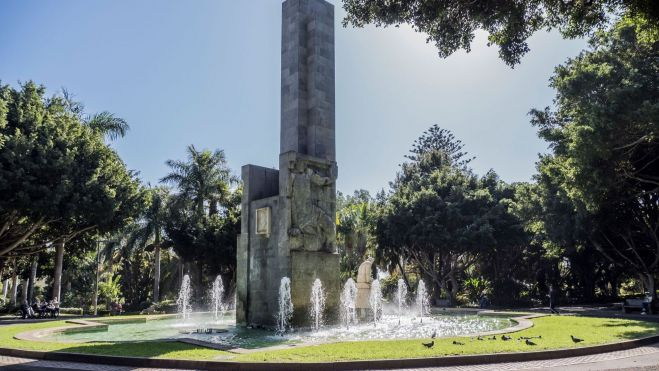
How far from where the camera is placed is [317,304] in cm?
1722

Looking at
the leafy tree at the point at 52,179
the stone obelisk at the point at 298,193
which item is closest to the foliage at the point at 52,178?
the leafy tree at the point at 52,179

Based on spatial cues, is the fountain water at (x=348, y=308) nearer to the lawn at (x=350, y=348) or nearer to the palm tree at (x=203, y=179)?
the lawn at (x=350, y=348)

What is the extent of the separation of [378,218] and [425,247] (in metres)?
4.22

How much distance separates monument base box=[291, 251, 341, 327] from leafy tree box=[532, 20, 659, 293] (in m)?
11.4

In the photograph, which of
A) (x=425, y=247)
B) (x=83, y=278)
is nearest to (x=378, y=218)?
(x=425, y=247)

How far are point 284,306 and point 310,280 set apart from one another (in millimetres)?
1292

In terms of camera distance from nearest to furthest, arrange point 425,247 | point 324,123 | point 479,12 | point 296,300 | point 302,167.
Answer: point 479,12 < point 296,300 < point 302,167 < point 324,123 < point 425,247

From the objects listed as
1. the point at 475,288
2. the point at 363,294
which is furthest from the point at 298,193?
the point at 475,288

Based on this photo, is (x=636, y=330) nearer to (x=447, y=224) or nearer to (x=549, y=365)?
(x=549, y=365)

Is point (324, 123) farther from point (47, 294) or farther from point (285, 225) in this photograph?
point (47, 294)

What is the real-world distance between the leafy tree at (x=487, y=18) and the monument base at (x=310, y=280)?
8093 mm

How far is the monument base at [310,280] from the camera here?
1672 centimetres

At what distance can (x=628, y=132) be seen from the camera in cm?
2034

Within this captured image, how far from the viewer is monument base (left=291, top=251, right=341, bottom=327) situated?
16719 millimetres
